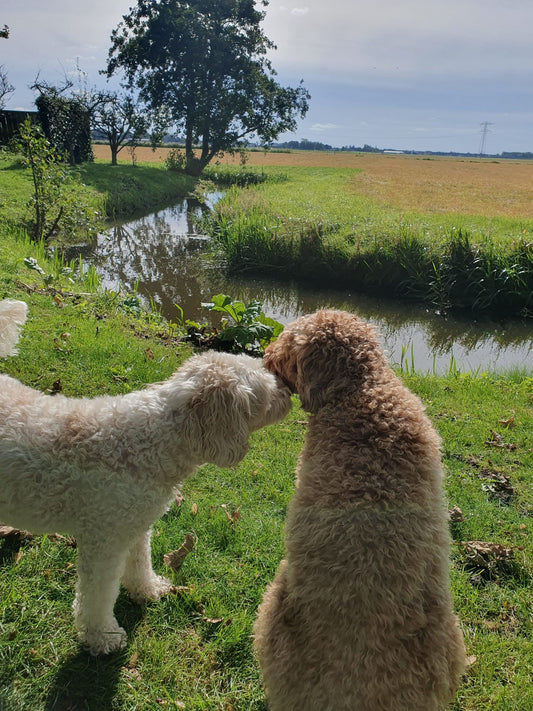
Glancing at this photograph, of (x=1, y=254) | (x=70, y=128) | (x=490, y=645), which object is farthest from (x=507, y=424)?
(x=70, y=128)

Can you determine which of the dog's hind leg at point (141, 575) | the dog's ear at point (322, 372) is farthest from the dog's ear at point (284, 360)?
the dog's hind leg at point (141, 575)

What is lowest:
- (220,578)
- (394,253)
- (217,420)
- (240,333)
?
(220,578)

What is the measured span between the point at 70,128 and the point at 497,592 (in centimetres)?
2660

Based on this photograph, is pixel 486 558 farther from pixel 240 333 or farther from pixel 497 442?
pixel 240 333

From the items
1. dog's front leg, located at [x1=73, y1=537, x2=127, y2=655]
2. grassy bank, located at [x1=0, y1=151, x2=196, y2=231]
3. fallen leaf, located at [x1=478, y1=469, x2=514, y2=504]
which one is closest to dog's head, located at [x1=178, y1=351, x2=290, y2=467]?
dog's front leg, located at [x1=73, y1=537, x2=127, y2=655]

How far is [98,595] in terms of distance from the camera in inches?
96.6

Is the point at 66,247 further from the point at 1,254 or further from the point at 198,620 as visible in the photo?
the point at 198,620

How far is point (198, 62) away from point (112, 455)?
3808cm

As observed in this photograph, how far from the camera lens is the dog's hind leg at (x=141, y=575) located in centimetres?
275

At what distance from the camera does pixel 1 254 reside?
8227 mm

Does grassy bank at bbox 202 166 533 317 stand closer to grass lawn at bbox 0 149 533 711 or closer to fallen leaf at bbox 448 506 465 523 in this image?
grass lawn at bbox 0 149 533 711

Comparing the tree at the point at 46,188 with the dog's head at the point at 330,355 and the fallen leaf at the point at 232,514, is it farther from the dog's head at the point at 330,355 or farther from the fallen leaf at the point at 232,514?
the dog's head at the point at 330,355

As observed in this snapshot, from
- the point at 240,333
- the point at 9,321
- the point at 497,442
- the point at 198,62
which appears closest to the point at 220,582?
the point at 9,321

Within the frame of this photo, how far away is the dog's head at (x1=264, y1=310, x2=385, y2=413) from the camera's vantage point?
2223 mm
